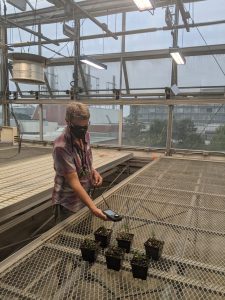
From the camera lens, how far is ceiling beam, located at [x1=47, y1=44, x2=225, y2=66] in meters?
4.67

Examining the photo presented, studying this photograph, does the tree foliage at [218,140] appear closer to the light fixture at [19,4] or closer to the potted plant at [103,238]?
the potted plant at [103,238]

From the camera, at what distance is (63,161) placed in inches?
58.9

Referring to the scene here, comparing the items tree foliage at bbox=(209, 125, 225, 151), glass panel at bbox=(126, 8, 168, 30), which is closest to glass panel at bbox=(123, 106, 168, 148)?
tree foliage at bbox=(209, 125, 225, 151)

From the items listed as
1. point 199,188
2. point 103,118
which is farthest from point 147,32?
point 199,188

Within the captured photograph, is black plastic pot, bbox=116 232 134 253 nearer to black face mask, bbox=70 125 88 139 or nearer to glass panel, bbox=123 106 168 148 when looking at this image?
black face mask, bbox=70 125 88 139

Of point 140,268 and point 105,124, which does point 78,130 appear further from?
point 105,124

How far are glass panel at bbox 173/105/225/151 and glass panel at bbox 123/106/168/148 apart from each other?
261mm

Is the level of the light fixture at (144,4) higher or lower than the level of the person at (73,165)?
higher

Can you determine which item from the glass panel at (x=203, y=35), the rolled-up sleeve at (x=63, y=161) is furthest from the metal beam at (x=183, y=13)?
the rolled-up sleeve at (x=63, y=161)

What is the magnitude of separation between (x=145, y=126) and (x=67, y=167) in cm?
392

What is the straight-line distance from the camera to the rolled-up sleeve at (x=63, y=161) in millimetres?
1488

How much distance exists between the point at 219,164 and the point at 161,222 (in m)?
2.68

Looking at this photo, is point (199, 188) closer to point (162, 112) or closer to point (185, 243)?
point (185, 243)

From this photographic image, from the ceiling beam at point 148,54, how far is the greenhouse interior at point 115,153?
A: 0.02m
